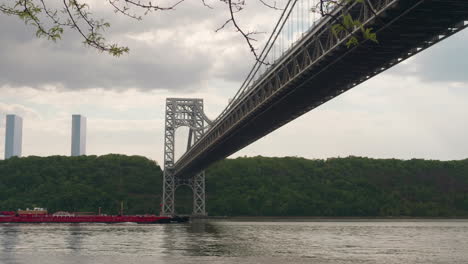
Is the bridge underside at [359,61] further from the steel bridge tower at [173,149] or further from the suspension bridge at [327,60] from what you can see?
the steel bridge tower at [173,149]

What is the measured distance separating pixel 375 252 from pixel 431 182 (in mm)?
88568

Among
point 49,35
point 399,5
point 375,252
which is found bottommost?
point 375,252

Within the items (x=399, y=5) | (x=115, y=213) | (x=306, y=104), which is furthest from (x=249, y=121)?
(x=115, y=213)

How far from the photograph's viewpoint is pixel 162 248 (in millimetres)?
33188

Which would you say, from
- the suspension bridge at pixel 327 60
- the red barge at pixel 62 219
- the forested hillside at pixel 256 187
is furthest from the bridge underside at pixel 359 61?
the forested hillside at pixel 256 187

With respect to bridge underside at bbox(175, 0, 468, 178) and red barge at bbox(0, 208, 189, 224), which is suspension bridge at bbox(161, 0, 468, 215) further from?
red barge at bbox(0, 208, 189, 224)

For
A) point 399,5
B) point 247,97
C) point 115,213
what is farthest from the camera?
point 115,213

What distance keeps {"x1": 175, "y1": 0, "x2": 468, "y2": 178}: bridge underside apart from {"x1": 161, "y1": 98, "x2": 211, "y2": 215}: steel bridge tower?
40.8 metres

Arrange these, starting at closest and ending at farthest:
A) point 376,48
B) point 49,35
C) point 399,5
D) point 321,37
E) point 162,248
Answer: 1. point 49,35
2. point 399,5
3. point 376,48
4. point 321,37
5. point 162,248

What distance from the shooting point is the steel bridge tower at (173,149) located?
93125 mm

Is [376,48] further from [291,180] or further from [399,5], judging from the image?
[291,180]

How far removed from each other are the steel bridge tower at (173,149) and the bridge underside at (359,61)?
4078 centimetres

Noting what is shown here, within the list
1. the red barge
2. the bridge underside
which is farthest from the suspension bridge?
the red barge

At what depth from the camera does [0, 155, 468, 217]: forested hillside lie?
3905 inches
